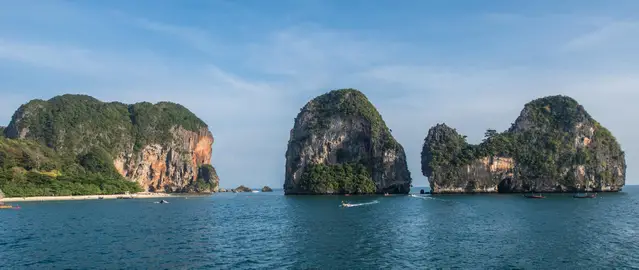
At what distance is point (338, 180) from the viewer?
16312cm

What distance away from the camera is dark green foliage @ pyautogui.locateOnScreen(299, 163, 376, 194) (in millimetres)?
161000

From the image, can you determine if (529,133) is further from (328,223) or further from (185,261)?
(185,261)

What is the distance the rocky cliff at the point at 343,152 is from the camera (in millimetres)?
163500

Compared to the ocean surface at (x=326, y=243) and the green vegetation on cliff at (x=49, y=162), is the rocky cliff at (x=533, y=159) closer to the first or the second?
the ocean surface at (x=326, y=243)

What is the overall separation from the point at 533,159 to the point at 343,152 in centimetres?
6897

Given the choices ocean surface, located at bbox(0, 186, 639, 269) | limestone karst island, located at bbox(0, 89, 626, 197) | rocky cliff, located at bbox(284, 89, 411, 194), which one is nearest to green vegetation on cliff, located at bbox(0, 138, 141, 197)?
limestone karst island, located at bbox(0, 89, 626, 197)

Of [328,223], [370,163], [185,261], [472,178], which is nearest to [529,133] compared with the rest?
[472,178]

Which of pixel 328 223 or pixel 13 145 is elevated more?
pixel 13 145

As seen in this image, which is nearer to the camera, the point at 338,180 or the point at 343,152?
the point at 338,180

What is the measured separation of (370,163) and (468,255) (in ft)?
433

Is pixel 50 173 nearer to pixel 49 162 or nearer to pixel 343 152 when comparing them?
pixel 49 162

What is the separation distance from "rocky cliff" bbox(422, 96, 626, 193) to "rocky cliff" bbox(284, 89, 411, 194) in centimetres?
1549

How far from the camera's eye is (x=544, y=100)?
17725cm

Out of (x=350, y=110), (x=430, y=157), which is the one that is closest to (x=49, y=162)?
(x=350, y=110)
